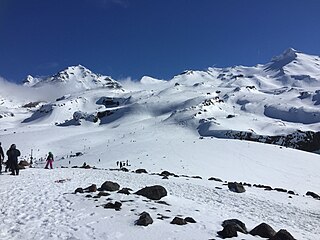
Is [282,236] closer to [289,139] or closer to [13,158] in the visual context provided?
[13,158]

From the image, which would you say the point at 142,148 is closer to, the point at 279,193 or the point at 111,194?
the point at 279,193

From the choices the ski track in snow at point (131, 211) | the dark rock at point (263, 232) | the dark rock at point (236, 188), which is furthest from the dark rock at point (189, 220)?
the dark rock at point (236, 188)

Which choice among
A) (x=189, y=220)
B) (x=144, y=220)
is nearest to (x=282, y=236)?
(x=189, y=220)

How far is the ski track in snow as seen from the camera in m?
11.1

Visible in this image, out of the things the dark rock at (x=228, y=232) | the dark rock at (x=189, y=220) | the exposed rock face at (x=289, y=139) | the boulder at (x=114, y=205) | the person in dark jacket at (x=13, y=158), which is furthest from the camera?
the exposed rock face at (x=289, y=139)

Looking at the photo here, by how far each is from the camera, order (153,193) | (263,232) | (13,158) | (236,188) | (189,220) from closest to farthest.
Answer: (263,232), (189,220), (153,193), (236,188), (13,158)

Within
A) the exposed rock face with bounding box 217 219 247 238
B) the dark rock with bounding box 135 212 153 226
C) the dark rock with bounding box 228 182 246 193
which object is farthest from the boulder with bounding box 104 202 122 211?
the dark rock with bounding box 228 182 246 193

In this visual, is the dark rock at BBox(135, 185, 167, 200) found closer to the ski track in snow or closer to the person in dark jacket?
the ski track in snow

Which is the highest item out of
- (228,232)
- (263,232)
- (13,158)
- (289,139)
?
(289,139)

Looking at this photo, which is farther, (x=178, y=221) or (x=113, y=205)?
(x=113, y=205)

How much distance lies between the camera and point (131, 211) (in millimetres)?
13477

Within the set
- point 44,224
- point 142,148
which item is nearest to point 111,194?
point 44,224

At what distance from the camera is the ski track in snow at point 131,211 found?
1112 centimetres

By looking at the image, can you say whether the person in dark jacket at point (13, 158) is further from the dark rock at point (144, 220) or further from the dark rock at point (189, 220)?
the dark rock at point (189, 220)
